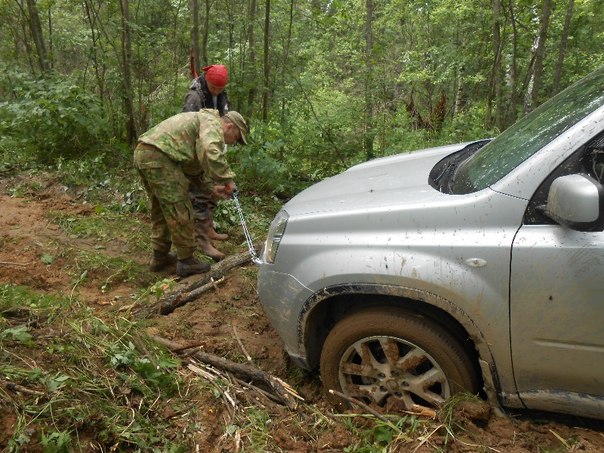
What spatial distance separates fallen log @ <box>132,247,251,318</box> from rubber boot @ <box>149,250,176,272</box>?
0.52 m

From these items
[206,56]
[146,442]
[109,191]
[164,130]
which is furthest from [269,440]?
[206,56]

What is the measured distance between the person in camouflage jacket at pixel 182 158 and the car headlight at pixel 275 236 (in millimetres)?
1293

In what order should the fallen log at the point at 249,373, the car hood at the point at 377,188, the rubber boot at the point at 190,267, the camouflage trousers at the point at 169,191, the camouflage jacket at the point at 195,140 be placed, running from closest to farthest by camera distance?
the car hood at the point at 377,188 < the fallen log at the point at 249,373 < the camouflage jacket at the point at 195,140 < the camouflage trousers at the point at 169,191 < the rubber boot at the point at 190,267

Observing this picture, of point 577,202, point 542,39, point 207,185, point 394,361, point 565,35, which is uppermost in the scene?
point 565,35

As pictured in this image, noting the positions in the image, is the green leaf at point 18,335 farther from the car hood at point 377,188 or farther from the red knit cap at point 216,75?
the red knit cap at point 216,75

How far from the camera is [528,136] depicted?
2.60m

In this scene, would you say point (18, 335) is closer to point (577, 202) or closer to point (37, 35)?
point (577, 202)

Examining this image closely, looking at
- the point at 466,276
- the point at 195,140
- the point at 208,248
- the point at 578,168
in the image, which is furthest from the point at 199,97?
the point at 578,168

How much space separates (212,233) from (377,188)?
3167mm

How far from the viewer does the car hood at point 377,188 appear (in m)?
2.62

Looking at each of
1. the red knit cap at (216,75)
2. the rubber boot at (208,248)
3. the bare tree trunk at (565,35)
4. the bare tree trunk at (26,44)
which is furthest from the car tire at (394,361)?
the bare tree trunk at (26,44)

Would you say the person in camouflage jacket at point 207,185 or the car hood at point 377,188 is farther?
the person in camouflage jacket at point 207,185

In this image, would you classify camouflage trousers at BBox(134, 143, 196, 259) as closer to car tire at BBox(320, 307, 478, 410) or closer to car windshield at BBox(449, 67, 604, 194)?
car tire at BBox(320, 307, 478, 410)

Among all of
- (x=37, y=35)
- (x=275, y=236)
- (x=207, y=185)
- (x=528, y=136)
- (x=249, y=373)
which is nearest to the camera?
(x=528, y=136)
